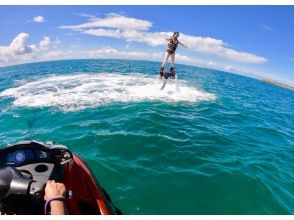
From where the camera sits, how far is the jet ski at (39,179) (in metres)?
3.31

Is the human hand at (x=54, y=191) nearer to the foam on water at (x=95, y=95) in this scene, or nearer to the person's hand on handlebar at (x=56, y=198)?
A: the person's hand on handlebar at (x=56, y=198)

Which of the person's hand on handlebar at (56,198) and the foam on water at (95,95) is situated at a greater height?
the person's hand on handlebar at (56,198)

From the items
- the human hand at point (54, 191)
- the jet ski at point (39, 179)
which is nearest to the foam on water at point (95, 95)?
the jet ski at point (39, 179)

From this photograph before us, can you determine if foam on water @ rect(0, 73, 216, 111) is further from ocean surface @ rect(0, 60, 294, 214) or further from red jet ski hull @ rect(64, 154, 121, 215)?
red jet ski hull @ rect(64, 154, 121, 215)

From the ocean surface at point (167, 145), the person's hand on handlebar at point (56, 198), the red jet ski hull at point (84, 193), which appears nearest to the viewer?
the person's hand on handlebar at point (56, 198)

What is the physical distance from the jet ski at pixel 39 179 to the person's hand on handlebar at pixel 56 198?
12.6 inches

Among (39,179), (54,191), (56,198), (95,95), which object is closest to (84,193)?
(39,179)

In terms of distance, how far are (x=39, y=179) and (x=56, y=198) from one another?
1.36 m

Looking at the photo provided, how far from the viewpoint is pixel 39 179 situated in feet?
13.6

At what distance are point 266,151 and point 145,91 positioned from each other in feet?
35.3

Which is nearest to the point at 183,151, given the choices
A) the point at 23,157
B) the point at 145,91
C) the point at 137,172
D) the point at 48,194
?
the point at 137,172

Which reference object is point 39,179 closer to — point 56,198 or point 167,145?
point 56,198

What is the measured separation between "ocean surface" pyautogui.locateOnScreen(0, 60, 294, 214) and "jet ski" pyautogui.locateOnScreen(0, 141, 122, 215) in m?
1.77

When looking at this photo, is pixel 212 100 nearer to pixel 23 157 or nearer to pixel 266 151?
pixel 266 151
